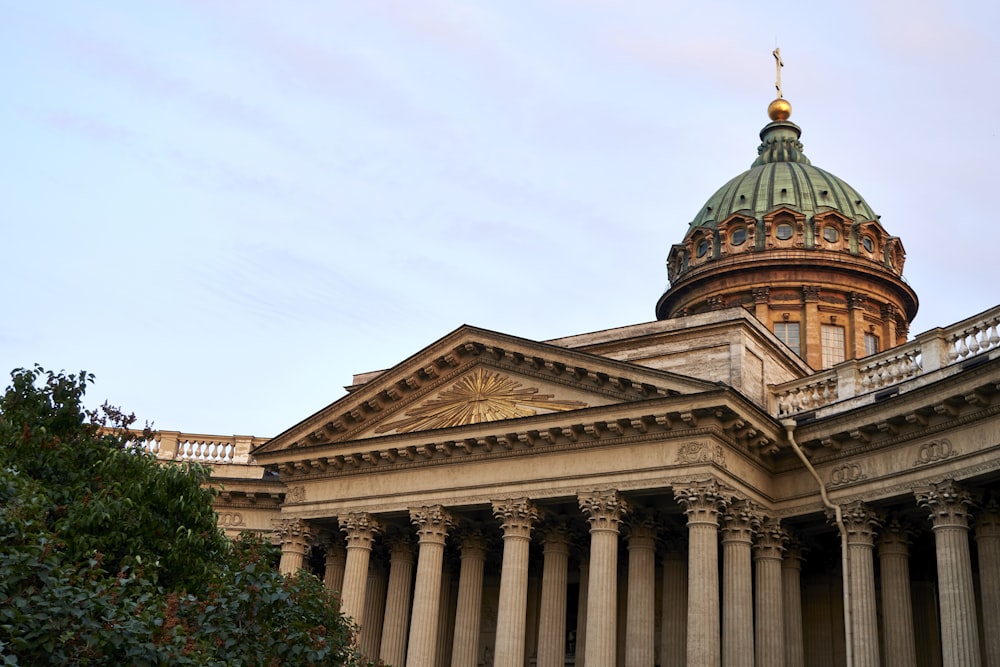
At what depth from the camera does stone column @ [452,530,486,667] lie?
3073 centimetres

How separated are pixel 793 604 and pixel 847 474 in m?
4.12

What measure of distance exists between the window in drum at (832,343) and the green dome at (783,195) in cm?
512

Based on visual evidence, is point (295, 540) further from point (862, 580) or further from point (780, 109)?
point (780, 109)

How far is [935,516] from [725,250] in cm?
2453

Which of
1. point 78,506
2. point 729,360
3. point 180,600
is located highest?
point 729,360

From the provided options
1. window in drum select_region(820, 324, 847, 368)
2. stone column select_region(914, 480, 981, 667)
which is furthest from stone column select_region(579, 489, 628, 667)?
window in drum select_region(820, 324, 847, 368)

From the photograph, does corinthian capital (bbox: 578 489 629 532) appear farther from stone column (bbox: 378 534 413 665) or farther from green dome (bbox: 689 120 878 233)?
green dome (bbox: 689 120 878 233)

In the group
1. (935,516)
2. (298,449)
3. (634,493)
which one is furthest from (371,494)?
(935,516)

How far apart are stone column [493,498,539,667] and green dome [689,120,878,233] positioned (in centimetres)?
2332

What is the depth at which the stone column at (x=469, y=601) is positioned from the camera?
30.7 m

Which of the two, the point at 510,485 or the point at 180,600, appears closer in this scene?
the point at 180,600

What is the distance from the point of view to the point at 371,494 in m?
31.9

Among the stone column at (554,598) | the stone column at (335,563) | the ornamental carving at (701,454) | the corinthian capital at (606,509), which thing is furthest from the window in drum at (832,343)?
the stone column at (335,563)

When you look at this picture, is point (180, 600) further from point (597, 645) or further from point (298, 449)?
point (298, 449)
